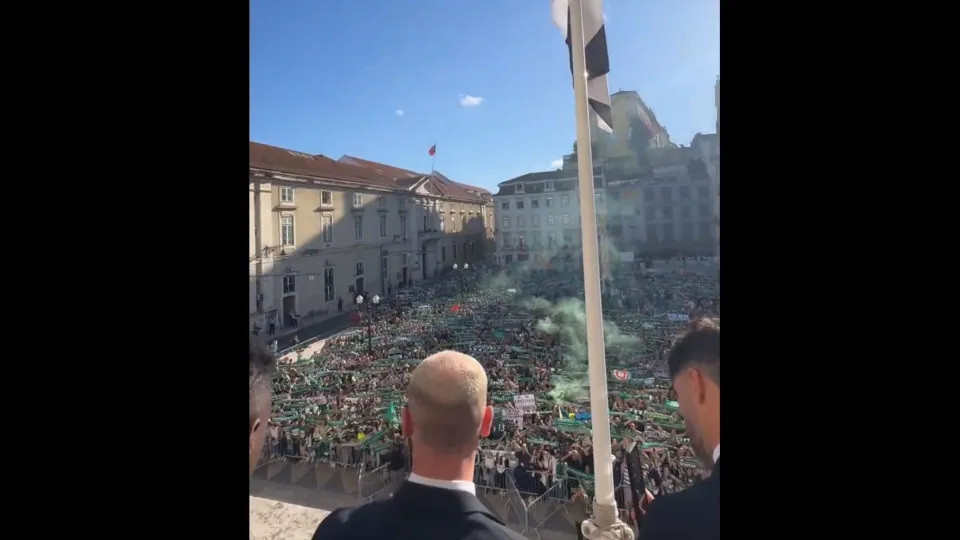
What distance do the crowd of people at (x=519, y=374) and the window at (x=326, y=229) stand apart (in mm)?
637

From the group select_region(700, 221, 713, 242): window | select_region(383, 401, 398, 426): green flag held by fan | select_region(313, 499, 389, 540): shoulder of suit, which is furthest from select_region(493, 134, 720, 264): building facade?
select_region(313, 499, 389, 540): shoulder of suit

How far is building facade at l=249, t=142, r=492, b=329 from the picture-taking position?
2.73 meters

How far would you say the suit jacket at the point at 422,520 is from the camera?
1528mm

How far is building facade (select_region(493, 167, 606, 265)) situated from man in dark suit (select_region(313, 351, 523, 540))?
171cm

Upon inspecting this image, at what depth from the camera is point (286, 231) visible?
2820mm

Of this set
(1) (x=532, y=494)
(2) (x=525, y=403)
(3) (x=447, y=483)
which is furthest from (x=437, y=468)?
(2) (x=525, y=403)

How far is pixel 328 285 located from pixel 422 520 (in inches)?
75.0

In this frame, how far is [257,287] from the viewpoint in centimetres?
269

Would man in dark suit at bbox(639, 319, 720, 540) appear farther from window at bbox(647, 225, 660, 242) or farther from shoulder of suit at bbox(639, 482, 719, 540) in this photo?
window at bbox(647, 225, 660, 242)

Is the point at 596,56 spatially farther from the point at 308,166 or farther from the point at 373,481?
the point at 373,481

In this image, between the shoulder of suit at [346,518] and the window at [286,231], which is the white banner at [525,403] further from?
the window at [286,231]

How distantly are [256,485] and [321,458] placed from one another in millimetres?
388
